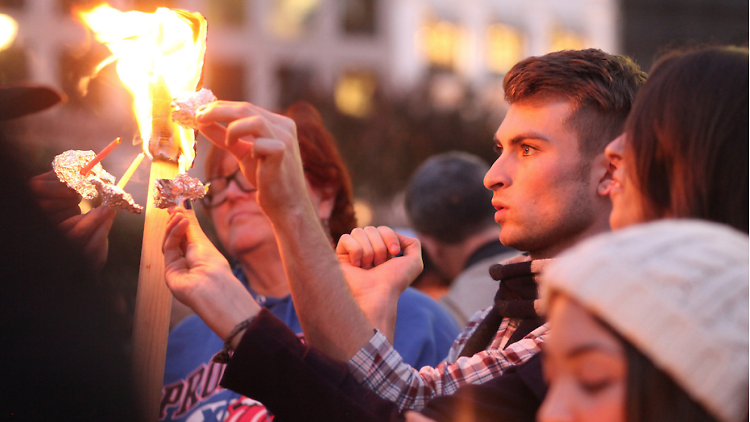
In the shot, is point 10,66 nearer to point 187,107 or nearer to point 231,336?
point 187,107

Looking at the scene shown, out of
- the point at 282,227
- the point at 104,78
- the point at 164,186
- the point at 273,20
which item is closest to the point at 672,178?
the point at 282,227

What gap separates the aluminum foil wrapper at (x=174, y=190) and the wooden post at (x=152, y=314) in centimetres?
2

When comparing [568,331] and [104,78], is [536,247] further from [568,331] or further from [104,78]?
[104,78]

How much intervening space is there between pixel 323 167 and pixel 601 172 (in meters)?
1.37

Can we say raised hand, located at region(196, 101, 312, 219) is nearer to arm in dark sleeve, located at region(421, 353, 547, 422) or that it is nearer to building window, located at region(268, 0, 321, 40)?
arm in dark sleeve, located at region(421, 353, 547, 422)

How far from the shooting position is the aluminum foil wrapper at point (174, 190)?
1622mm

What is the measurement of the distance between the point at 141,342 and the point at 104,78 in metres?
1.56

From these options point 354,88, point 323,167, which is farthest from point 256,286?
point 354,88

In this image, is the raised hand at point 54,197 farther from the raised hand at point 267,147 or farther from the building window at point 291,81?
the building window at point 291,81

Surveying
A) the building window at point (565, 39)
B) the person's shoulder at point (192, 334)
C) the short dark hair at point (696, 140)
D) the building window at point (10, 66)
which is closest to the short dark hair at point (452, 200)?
the person's shoulder at point (192, 334)

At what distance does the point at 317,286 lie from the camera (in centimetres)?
156

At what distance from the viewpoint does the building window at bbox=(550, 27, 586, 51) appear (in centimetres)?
3203

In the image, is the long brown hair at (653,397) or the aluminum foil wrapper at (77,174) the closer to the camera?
the long brown hair at (653,397)

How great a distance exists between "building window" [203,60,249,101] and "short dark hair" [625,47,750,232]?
967 inches
